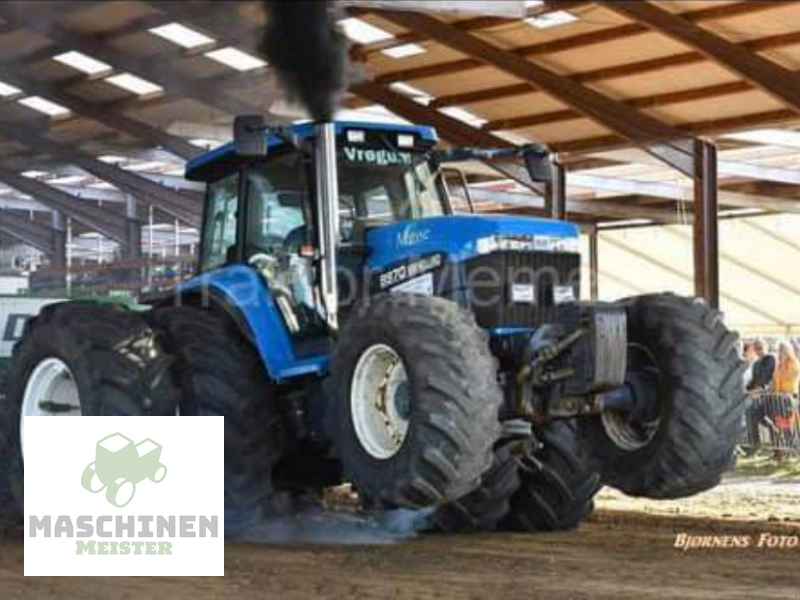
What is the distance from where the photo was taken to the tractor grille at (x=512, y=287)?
8.04 meters

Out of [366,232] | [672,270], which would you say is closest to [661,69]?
[366,232]

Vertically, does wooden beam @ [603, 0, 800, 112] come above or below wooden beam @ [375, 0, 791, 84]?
below

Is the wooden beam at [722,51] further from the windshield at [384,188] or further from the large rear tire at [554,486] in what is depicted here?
the large rear tire at [554,486]

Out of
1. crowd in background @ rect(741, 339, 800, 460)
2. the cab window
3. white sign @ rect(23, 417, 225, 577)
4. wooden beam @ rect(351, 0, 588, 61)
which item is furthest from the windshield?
crowd in background @ rect(741, 339, 800, 460)

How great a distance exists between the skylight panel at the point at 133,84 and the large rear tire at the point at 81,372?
738 cm

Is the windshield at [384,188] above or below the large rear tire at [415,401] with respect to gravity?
above


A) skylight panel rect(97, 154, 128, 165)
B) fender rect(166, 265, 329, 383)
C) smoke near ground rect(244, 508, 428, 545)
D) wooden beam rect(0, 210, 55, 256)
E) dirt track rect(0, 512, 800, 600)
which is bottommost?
dirt track rect(0, 512, 800, 600)

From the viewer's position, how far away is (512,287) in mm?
8086

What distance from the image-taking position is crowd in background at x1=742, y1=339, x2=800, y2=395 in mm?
16078

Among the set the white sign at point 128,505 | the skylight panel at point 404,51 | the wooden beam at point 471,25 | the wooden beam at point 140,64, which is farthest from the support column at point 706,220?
the white sign at point 128,505

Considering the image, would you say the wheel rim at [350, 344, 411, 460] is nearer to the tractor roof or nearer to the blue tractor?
the blue tractor

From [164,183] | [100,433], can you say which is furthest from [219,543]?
[164,183]

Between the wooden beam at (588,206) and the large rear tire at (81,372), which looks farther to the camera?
the wooden beam at (588,206)

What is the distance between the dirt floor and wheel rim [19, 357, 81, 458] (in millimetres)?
868
